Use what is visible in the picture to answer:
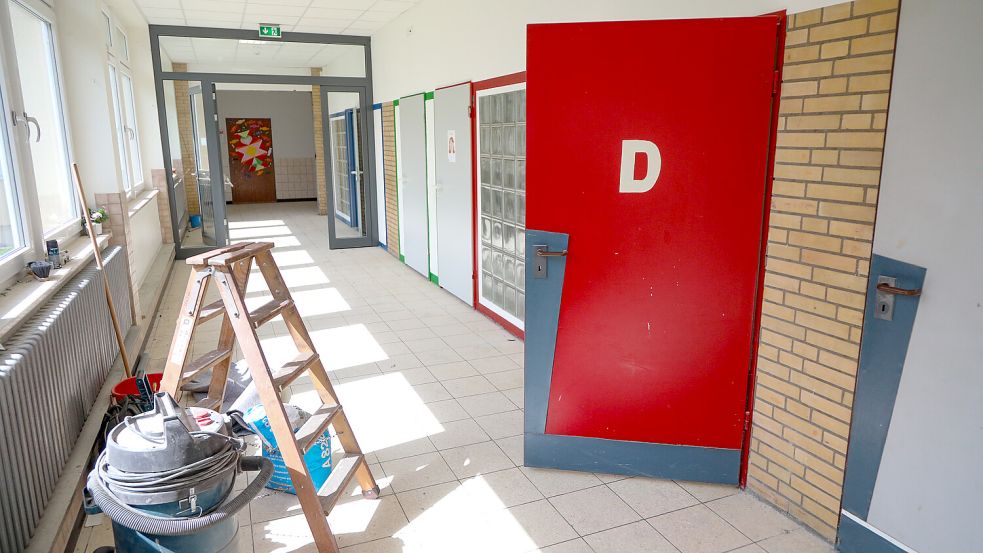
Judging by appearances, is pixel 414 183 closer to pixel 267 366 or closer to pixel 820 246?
pixel 267 366

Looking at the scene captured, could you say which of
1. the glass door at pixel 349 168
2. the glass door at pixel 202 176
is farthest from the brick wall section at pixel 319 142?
the glass door at pixel 202 176

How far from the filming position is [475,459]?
3211 millimetres

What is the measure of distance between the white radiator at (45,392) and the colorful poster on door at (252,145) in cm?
1265

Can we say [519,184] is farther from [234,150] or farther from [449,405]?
[234,150]

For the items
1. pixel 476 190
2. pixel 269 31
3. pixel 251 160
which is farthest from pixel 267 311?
pixel 251 160

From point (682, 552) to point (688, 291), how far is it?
1067 mm

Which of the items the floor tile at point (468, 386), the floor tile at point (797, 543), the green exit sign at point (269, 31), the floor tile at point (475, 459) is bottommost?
the floor tile at point (475, 459)

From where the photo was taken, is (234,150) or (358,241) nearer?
(358,241)

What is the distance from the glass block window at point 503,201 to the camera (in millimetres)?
4844

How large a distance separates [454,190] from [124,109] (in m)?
3.96

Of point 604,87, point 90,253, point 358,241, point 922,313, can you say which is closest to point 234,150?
point 358,241

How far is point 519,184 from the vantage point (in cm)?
484

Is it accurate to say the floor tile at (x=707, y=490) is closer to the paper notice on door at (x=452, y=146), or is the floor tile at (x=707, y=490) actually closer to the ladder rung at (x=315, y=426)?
the ladder rung at (x=315, y=426)

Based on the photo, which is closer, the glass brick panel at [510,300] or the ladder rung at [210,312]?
the ladder rung at [210,312]
